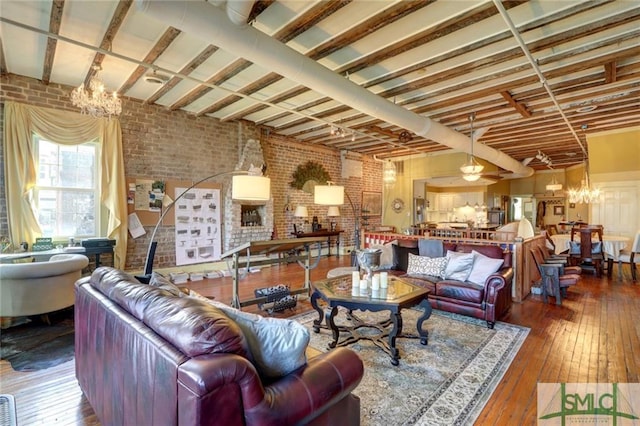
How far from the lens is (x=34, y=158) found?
14.6 feet

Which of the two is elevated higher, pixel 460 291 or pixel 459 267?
pixel 459 267

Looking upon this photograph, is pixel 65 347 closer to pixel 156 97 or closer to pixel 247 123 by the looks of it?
pixel 156 97

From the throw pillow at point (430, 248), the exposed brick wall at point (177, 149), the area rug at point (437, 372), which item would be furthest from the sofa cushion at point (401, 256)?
the exposed brick wall at point (177, 149)

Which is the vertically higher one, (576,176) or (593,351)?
(576,176)

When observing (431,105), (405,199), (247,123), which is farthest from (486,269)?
(405,199)

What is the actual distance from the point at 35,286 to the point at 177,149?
10.7 ft

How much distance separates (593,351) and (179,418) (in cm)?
369

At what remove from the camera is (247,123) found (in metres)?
6.73

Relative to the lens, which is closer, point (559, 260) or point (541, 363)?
point (541, 363)

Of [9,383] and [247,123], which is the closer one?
[9,383]

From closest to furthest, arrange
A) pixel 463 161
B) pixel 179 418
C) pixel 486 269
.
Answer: pixel 179 418 < pixel 486 269 < pixel 463 161

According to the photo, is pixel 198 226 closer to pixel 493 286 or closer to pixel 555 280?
pixel 493 286

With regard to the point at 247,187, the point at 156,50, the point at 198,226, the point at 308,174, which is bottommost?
the point at 198,226

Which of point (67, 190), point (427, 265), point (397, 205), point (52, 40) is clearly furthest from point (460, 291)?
point (397, 205)
